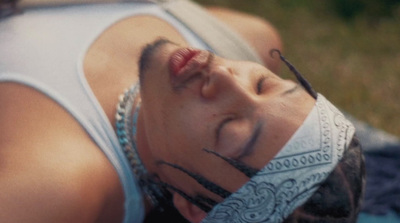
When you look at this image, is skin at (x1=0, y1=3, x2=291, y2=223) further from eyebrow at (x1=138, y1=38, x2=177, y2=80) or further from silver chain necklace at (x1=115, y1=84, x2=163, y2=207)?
eyebrow at (x1=138, y1=38, x2=177, y2=80)

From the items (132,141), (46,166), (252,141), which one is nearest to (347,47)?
→ (132,141)

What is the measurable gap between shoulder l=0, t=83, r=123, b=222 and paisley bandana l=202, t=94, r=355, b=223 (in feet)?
1.15

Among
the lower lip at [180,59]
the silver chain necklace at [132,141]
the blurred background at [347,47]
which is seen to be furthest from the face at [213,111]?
the blurred background at [347,47]

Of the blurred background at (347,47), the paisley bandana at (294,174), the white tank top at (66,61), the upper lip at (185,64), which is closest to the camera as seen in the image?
the paisley bandana at (294,174)

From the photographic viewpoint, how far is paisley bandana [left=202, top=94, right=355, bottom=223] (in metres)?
1.48

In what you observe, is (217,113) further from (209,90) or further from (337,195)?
(337,195)

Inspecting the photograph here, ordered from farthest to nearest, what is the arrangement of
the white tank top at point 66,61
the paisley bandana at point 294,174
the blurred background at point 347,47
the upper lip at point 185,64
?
the blurred background at point 347,47 < the white tank top at point 66,61 < the upper lip at point 185,64 < the paisley bandana at point 294,174

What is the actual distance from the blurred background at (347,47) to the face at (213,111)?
891 millimetres

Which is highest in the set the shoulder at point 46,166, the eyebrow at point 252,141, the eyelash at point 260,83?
the eyelash at point 260,83

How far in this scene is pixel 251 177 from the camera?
150cm

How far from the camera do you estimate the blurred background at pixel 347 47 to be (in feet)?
9.04

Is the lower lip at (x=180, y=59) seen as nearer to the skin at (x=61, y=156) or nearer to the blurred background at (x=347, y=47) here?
the skin at (x=61, y=156)

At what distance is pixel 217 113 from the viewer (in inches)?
60.8

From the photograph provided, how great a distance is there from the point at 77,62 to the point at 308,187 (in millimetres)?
706
